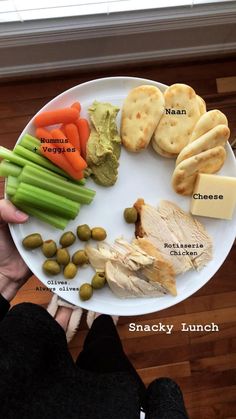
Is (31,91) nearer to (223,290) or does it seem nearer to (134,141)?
(134,141)

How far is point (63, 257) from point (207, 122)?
0.47 metres

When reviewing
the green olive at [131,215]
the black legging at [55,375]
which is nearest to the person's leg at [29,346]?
the black legging at [55,375]

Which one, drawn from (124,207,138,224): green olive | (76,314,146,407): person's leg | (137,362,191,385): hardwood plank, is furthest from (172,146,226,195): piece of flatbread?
(137,362,191,385): hardwood plank

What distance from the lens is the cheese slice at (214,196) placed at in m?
1.06

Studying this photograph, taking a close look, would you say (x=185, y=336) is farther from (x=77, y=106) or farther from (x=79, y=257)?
(x=77, y=106)

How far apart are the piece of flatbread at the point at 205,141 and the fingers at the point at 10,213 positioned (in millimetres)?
404

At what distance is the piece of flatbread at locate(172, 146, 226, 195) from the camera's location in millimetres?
1039

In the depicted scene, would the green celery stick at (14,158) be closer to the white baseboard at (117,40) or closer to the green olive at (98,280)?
the green olive at (98,280)

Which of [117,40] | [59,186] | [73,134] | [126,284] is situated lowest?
[126,284]

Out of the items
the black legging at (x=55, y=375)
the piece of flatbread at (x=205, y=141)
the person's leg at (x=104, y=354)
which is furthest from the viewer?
the person's leg at (x=104, y=354)

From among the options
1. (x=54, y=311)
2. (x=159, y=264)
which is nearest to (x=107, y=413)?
(x=159, y=264)

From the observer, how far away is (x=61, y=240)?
41.9 inches

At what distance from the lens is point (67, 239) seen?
106 cm

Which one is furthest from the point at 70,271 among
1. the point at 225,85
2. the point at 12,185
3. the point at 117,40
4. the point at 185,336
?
the point at 225,85
